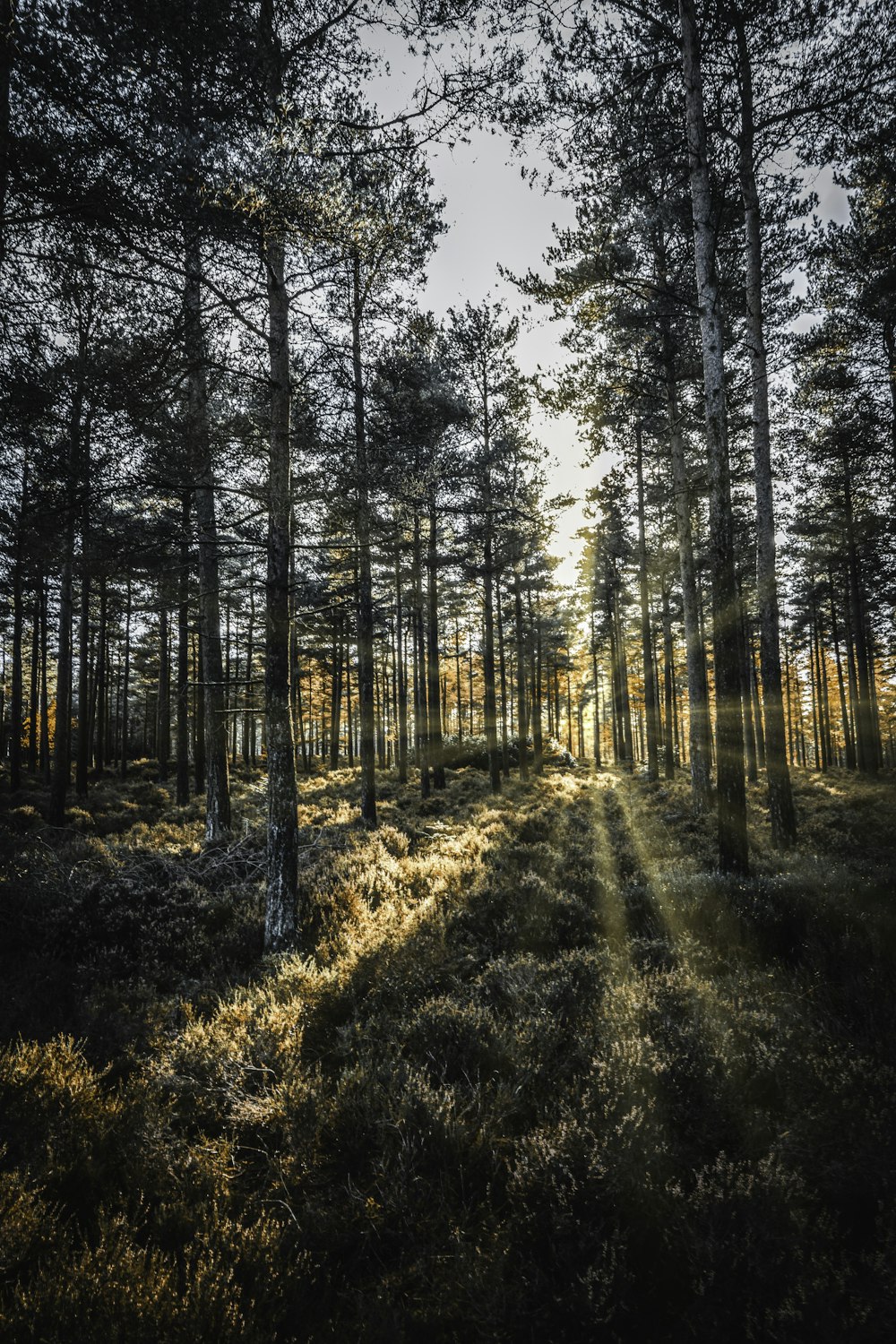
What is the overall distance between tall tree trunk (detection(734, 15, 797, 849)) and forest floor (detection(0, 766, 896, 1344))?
2.50 metres

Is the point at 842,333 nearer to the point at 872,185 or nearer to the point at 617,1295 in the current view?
the point at 872,185

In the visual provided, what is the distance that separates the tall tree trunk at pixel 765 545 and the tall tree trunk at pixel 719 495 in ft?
7.56

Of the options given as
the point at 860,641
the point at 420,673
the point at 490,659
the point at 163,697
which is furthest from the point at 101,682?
the point at 860,641

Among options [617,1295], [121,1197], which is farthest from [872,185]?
[121,1197]

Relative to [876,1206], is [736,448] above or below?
above

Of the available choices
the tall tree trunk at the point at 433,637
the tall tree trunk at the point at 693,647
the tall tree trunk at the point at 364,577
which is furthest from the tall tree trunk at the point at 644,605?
the tall tree trunk at the point at 364,577

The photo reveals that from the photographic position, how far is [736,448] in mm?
14539

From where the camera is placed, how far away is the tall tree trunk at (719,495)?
701 centimetres

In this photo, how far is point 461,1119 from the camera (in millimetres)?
3035

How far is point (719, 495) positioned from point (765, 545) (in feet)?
10.0

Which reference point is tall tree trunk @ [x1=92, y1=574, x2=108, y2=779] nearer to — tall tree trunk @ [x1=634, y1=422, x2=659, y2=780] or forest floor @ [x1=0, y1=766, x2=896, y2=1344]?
forest floor @ [x1=0, y1=766, x2=896, y2=1344]

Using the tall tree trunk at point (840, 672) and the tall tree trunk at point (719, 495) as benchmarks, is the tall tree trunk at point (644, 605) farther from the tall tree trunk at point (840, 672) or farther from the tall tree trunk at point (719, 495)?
the tall tree trunk at point (840, 672)

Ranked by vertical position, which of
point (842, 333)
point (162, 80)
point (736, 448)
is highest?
point (842, 333)

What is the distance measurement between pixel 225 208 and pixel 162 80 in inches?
45.4
